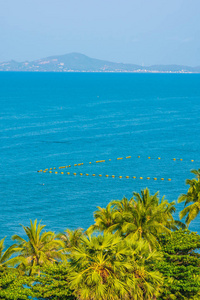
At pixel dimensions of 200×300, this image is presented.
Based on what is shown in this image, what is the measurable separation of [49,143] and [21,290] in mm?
118523

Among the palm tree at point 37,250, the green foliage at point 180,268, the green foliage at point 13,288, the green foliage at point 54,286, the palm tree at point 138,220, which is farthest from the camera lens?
the palm tree at point 138,220

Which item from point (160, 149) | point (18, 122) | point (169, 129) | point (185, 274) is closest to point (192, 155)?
point (160, 149)

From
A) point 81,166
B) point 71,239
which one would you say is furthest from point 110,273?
point 81,166

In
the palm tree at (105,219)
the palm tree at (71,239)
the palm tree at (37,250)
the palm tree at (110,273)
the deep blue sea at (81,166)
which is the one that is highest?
the deep blue sea at (81,166)

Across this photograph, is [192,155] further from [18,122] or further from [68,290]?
[68,290]

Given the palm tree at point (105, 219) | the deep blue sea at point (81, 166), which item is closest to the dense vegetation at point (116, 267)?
the palm tree at point (105, 219)

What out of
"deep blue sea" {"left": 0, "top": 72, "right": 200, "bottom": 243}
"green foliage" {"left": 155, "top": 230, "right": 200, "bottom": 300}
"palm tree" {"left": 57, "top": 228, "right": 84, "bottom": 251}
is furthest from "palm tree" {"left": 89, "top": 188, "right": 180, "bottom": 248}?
"deep blue sea" {"left": 0, "top": 72, "right": 200, "bottom": 243}

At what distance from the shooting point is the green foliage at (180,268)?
131ft

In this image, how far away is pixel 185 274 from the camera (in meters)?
41.0

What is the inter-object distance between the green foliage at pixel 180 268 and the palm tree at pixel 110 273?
1.82m

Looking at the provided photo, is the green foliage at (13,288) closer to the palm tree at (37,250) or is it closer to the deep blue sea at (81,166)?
the palm tree at (37,250)

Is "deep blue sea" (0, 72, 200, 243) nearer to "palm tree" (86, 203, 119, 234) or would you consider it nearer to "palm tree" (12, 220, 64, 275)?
"palm tree" (86, 203, 119, 234)

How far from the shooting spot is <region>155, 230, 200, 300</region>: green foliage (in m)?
40.0

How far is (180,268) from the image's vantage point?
1660 inches
